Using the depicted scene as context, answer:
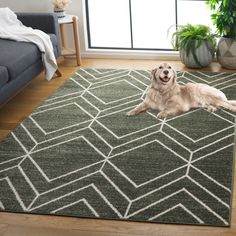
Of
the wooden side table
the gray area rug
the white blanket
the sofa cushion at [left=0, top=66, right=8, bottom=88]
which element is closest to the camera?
the gray area rug

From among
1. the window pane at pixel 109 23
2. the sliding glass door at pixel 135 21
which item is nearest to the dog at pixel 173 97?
the sliding glass door at pixel 135 21

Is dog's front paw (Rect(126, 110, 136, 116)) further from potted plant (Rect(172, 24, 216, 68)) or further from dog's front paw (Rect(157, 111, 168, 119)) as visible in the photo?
potted plant (Rect(172, 24, 216, 68))

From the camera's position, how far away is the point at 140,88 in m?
3.91

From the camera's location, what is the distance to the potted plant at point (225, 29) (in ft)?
13.1

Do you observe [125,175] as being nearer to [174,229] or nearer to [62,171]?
[62,171]

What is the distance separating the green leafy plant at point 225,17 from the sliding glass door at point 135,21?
22.4 inches

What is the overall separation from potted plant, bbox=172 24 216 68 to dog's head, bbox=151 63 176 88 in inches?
33.9

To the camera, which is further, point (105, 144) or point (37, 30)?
point (37, 30)

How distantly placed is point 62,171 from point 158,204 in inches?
25.8

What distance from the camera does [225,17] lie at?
13.1 feet

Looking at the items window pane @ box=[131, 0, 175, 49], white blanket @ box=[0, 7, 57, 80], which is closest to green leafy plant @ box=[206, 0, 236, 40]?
window pane @ box=[131, 0, 175, 49]

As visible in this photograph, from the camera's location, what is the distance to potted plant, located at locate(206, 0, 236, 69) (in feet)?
13.1

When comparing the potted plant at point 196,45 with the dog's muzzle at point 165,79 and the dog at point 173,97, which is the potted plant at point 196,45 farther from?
the dog's muzzle at point 165,79

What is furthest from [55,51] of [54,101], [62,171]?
[62,171]
